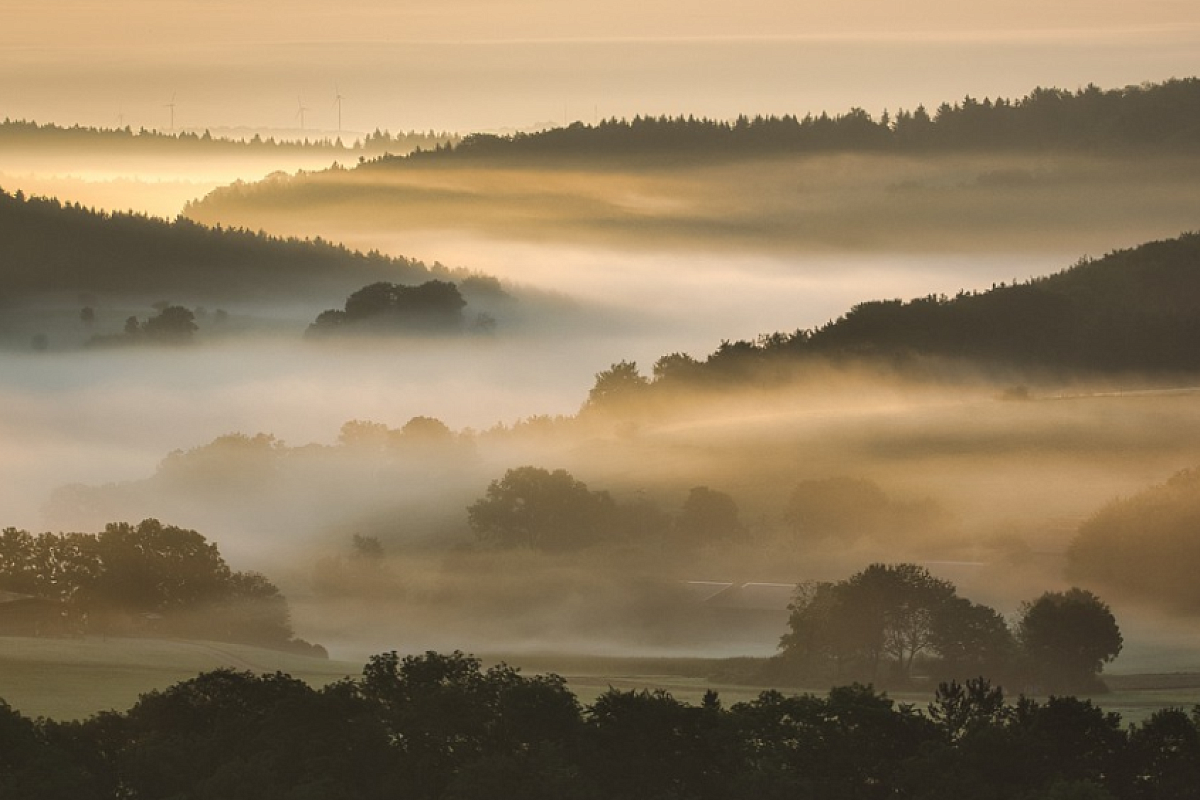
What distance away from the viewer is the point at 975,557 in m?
181

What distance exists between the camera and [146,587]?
153500mm

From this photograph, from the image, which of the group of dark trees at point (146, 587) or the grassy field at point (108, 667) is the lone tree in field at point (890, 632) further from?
the group of dark trees at point (146, 587)

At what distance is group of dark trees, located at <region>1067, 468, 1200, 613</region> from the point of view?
155 metres

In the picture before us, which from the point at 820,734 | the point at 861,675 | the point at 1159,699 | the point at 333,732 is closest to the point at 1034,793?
the point at 820,734

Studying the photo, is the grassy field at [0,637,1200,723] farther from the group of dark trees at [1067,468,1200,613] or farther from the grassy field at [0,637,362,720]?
the group of dark trees at [1067,468,1200,613]

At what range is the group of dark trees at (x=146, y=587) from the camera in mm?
147125

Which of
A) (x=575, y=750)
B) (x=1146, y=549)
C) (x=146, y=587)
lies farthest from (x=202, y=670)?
(x=1146, y=549)

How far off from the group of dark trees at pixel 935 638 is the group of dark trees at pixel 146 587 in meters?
35.2

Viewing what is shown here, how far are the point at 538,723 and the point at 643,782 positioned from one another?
501 cm

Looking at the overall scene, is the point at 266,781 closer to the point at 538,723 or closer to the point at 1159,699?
the point at 538,723

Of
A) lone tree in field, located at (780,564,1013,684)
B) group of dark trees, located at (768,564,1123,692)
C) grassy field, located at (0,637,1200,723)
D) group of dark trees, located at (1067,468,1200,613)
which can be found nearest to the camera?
grassy field, located at (0,637,1200,723)

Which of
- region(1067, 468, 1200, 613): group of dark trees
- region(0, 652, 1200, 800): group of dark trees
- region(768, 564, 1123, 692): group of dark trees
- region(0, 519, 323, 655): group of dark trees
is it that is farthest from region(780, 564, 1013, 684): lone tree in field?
region(0, 652, 1200, 800): group of dark trees

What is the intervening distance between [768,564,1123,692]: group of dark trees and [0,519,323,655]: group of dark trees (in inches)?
→ 1386

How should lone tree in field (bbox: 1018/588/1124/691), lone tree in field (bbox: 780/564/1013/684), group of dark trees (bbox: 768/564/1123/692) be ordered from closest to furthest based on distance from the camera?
lone tree in field (bbox: 1018/588/1124/691) < group of dark trees (bbox: 768/564/1123/692) < lone tree in field (bbox: 780/564/1013/684)
